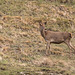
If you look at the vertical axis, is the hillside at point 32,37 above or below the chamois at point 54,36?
below

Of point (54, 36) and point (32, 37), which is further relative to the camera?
point (32, 37)

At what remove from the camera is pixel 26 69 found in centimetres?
1257

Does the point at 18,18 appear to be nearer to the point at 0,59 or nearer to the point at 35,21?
the point at 35,21

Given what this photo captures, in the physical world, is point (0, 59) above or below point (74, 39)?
above

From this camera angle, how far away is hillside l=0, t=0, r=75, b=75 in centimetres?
1306

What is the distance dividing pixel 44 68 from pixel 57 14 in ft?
46.4

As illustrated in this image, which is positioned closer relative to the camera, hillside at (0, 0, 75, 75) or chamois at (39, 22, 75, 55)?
hillside at (0, 0, 75, 75)

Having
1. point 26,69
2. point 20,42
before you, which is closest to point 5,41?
point 20,42

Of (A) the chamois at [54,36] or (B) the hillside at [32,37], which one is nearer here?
(B) the hillside at [32,37]

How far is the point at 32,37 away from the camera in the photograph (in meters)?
19.9

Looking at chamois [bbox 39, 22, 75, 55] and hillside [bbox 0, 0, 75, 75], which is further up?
chamois [bbox 39, 22, 75, 55]

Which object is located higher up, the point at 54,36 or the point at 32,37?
the point at 54,36

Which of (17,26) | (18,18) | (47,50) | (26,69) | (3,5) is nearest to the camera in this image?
(26,69)

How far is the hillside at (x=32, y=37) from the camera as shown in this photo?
13062mm
